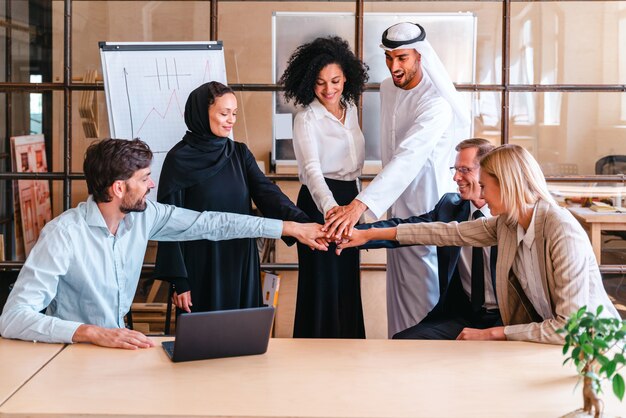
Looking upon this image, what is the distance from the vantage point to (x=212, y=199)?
307 centimetres

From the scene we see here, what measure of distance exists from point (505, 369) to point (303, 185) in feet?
4.75

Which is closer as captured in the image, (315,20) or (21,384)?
(21,384)

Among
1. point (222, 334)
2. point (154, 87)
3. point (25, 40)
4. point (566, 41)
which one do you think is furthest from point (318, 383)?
point (566, 41)

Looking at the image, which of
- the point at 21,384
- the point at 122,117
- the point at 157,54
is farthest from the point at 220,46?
the point at 21,384

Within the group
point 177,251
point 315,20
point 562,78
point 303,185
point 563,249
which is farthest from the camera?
point 562,78

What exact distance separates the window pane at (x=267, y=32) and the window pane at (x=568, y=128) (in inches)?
42.1

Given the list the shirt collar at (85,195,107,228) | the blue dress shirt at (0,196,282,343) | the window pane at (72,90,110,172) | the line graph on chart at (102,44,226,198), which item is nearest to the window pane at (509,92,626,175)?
the line graph on chart at (102,44,226,198)

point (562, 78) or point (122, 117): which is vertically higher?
point (562, 78)

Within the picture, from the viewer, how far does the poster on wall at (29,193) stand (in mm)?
4184

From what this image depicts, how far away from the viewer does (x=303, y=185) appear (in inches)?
130

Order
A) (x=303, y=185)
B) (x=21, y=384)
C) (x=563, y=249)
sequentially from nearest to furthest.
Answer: (x=21, y=384) → (x=563, y=249) → (x=303, y=185)

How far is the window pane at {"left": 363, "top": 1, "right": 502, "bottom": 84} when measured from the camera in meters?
4.25

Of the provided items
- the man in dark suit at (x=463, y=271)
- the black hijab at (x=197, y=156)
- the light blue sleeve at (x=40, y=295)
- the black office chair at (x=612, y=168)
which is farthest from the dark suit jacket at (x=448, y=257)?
the black office chair at (x=612, y=168)

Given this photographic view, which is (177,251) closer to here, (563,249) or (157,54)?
(157,54)
